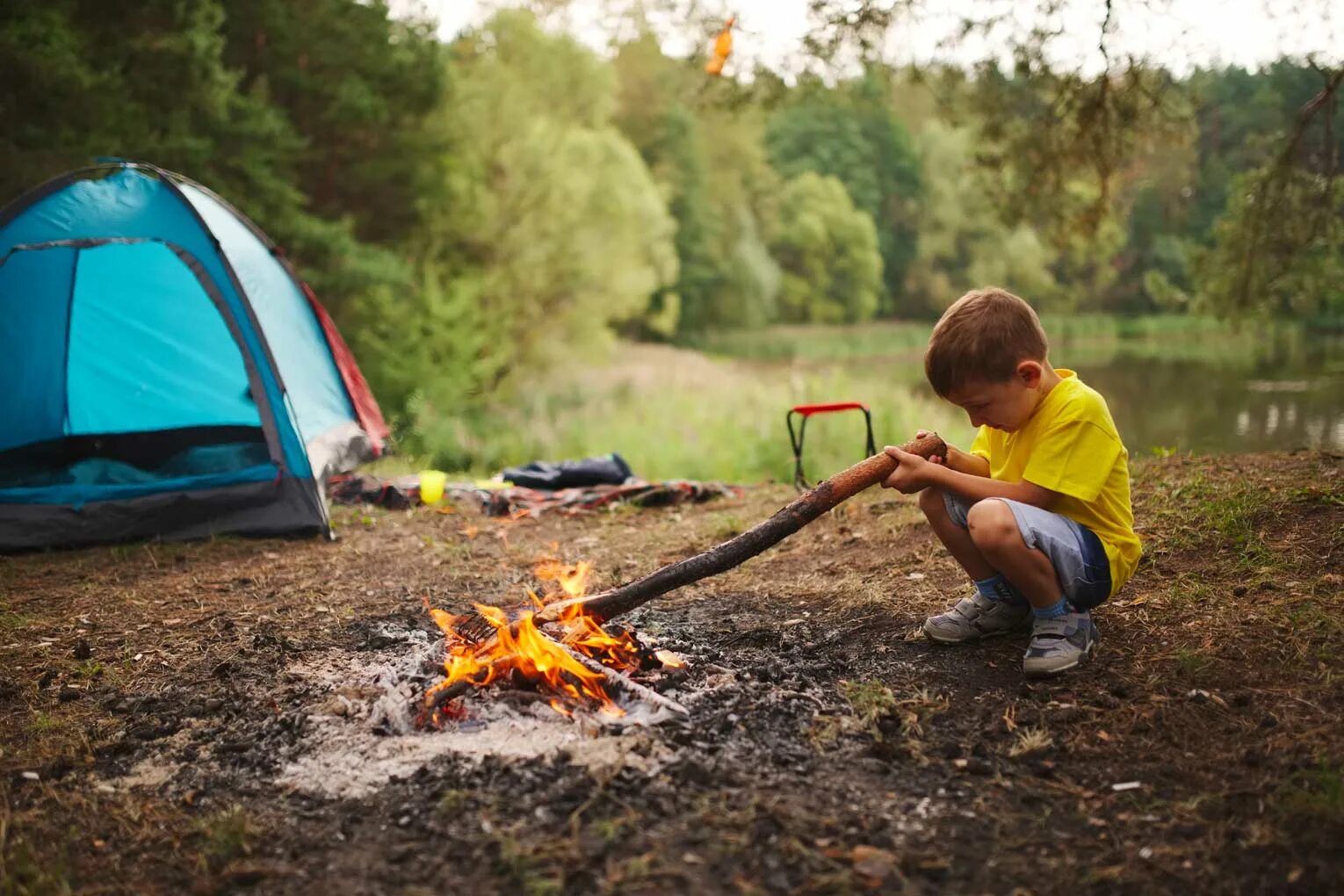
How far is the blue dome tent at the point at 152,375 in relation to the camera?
5.57 meters

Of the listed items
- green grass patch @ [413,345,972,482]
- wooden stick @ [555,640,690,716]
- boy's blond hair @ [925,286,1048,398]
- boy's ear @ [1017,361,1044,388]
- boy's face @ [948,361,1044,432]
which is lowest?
green grass patch @ [413,345,972,482]

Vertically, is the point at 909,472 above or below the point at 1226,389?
above

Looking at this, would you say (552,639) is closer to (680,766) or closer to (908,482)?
(680,766)

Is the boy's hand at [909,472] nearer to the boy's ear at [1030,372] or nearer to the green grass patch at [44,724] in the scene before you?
the boy's ear at [1030,372]

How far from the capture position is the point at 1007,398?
298cm

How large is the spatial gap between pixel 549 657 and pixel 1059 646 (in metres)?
1.58

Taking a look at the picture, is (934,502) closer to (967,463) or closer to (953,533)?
(953,533)

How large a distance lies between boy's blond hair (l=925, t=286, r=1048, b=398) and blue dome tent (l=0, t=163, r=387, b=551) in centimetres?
397

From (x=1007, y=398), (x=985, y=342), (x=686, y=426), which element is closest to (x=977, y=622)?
(x=1007, y=398)

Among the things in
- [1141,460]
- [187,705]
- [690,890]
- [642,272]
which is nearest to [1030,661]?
[690,890]

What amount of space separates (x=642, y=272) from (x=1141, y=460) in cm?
1380

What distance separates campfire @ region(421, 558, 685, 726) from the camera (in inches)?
113

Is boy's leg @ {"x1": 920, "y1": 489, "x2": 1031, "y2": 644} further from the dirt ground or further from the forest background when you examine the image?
the forest background

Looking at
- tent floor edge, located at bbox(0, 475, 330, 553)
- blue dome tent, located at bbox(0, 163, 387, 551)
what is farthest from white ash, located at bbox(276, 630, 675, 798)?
blue dome tent, located at bbox(0, 163, 387, 551)
